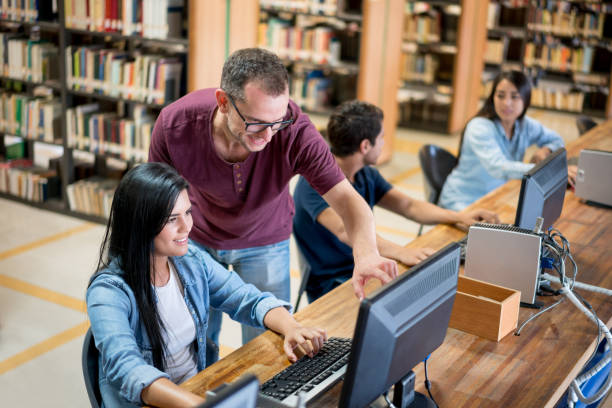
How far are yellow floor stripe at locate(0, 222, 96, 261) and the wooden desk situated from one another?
9.70 ft

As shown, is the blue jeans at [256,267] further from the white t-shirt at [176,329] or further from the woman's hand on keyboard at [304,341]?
the woman's hand on keyboard at [304,341]

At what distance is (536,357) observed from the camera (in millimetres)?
2018

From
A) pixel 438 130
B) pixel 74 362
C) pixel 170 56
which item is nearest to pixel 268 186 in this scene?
pixel 74 362

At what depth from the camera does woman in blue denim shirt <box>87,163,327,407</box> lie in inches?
65.2

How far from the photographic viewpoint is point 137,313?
184cm

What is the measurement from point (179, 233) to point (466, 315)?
89cm

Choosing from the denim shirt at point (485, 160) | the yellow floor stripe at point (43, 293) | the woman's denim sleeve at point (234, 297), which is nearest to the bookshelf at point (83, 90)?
the yellow floor stripe at point (43, 293)

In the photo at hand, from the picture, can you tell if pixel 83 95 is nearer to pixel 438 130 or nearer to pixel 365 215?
pixel 365 215

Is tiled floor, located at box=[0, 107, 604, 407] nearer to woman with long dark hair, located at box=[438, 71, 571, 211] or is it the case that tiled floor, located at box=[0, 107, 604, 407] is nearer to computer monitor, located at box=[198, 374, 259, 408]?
woman with long dark hair, located at box=[438, 71, 571, 211]

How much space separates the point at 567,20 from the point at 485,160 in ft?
21.0

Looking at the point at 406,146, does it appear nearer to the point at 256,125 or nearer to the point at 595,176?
the point at 595,176

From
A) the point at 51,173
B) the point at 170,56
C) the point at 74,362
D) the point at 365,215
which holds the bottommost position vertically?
the point at 74,362

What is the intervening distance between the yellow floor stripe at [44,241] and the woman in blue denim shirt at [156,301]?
9.62 ft

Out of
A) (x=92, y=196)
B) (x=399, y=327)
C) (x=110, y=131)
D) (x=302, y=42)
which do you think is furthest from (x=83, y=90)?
(x=399, y=327)
